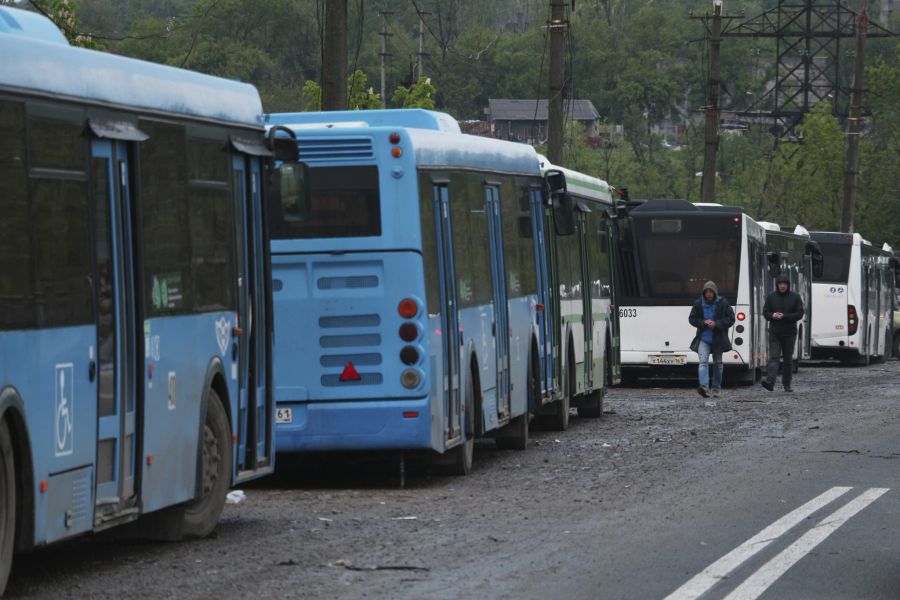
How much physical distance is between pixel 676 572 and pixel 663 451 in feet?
28.9

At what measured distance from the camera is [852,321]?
46656 mm

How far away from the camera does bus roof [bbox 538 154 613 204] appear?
21.8m

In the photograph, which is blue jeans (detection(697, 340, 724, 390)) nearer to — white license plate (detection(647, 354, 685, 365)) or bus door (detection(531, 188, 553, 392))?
white license plate (detection(647, 354, 685, 365))

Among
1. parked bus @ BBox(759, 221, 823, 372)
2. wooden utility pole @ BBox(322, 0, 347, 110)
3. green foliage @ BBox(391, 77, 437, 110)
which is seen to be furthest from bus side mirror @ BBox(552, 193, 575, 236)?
green foliage @ BBox(391, 77, 437, 110)

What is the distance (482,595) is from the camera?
9555mm

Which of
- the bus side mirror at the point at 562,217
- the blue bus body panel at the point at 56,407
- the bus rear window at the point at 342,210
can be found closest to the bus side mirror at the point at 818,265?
the bus side mirror at the point at 562,217

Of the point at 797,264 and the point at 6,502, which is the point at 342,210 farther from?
the point at 797,264

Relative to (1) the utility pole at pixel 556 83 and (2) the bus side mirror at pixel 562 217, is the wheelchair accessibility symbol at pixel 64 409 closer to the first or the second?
(2) the bus side mirror at pixel 562 217

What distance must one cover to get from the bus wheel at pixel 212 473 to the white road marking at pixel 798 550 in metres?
3.31

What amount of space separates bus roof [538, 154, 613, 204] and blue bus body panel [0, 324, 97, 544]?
39.0 feet

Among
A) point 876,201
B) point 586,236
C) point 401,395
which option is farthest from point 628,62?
point 401,395

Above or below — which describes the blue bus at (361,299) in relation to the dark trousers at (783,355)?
above

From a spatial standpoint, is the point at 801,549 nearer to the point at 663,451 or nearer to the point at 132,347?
the point at 132,347

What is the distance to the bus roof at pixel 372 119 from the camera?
16.2 m
